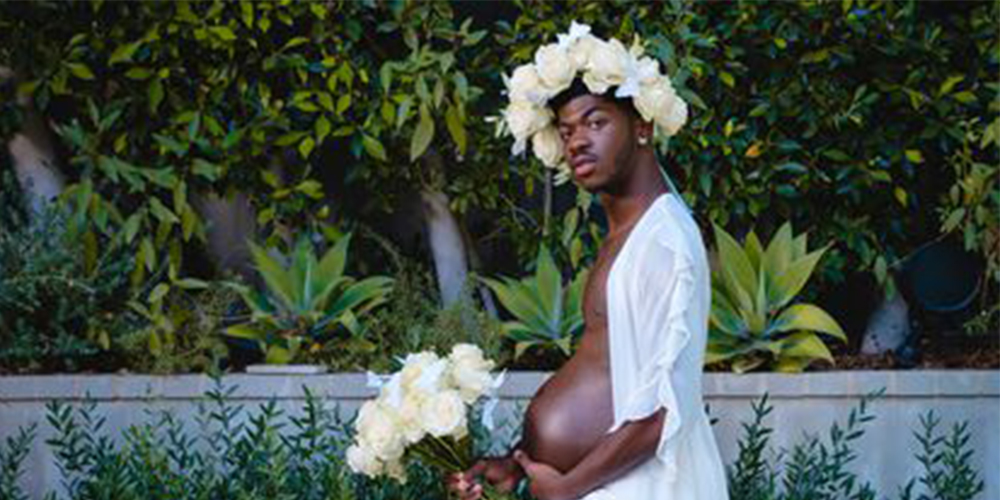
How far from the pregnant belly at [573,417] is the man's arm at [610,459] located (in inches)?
1.5

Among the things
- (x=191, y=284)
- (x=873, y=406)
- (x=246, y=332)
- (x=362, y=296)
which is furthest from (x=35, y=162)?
(x=873, y=406)

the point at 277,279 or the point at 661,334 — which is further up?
the point at 277,279

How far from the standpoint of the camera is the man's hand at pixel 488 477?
12.8ft

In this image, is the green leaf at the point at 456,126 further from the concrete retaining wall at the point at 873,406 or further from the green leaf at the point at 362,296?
A: the concrete retaining wall at the point at 873,406

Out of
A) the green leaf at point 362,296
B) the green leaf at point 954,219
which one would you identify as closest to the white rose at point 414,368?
the green leaf at point 362,296

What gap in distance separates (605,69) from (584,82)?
0.06m

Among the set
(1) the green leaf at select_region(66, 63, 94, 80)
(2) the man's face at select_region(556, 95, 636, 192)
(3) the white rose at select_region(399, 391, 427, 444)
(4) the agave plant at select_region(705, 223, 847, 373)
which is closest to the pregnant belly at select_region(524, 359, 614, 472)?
(3) the white rose at select_region(399, 391, 427, 444)

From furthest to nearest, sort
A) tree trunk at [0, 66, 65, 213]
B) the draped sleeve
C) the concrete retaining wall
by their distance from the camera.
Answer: tree trunk at [0, 66, 65, 213] < the concrete retaining wall < the draped sleeve

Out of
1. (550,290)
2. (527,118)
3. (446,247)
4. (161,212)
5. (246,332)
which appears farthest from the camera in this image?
(446,247)

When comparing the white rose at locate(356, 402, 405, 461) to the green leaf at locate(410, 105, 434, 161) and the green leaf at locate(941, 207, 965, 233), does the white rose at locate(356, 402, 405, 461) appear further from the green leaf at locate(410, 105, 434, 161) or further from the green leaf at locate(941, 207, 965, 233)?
the green leaf at locate(941, 207, 965, 233)

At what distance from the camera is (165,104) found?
657cm

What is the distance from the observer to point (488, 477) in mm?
3902

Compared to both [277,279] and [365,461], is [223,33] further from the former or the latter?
[365,461]

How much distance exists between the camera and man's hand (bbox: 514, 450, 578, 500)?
3732mm
